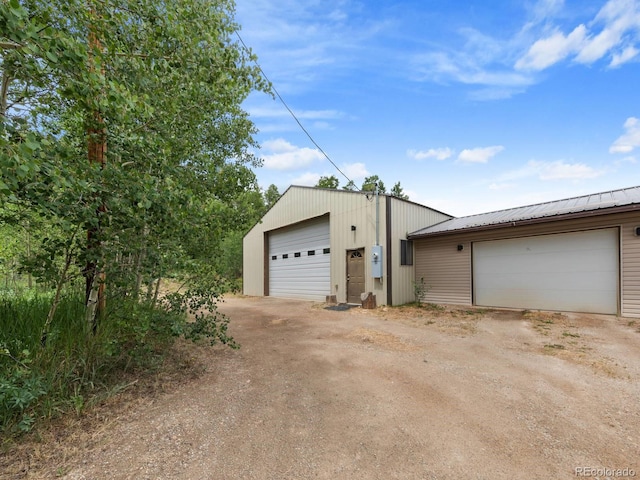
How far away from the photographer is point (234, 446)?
200 cm

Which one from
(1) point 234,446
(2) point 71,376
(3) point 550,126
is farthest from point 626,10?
(2) point 71,376

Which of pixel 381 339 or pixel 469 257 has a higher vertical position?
pixel 469 257

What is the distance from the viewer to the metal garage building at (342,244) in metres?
9.02

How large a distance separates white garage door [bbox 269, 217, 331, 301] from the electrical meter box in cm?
229

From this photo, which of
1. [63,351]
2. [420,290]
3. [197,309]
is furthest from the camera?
[420,290]

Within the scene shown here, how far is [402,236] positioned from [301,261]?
4674mm

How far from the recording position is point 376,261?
8.87 m

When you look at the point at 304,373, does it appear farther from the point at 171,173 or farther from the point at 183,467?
the point at 171,173

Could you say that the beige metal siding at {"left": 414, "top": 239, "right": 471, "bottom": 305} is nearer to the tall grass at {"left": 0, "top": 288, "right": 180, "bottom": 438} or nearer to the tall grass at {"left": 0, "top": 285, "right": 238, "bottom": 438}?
the tall grass at {"left": 0, "top": 285, "right": 238, "bottom": 438}

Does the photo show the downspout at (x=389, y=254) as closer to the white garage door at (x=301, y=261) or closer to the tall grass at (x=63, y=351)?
the white garage door at (x=301, y=261)

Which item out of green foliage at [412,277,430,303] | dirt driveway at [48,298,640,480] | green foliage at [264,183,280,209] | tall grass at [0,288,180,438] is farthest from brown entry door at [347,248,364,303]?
green foliage at [264,183,280,209]

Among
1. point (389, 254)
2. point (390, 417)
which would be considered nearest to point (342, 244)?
point (389, 254)

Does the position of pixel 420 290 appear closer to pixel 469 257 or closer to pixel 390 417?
pixel 469 257

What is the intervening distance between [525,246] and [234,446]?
28.7 feet
